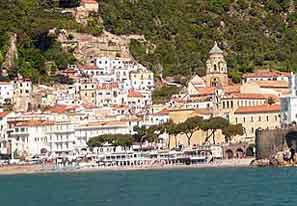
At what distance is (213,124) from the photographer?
347 feet

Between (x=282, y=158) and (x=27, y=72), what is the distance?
35.0m

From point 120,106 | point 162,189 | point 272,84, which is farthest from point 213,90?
point 162,189

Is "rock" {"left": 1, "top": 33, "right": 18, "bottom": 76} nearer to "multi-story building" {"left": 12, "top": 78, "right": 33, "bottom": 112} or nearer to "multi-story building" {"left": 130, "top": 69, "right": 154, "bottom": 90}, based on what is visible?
"multi-story building" {"left": 12, "top": 78, "right": 33, "bottom": 112}

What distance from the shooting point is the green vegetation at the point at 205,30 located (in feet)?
433

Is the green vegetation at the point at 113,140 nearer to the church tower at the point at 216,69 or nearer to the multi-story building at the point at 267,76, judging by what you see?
the multi-story building at the point at 267,76

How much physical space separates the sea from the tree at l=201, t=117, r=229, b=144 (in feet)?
42.8

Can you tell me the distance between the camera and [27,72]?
123 meters

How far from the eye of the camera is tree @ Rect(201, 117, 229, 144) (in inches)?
4154

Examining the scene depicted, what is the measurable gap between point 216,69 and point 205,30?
42.1ft

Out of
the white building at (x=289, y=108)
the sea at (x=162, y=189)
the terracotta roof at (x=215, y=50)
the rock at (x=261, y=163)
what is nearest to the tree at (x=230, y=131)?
the white building at (x=289, y=108)

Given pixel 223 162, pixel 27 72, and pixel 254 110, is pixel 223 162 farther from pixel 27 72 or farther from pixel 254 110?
pixel 27 72

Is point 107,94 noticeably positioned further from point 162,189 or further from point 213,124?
point 162,189

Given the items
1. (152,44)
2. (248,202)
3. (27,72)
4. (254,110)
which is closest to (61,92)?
(27,72)

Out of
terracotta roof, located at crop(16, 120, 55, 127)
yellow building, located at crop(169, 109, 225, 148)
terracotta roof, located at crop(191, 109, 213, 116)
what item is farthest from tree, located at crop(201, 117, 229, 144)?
terracotta roof, located at crop(16, 120, 55, 127)
